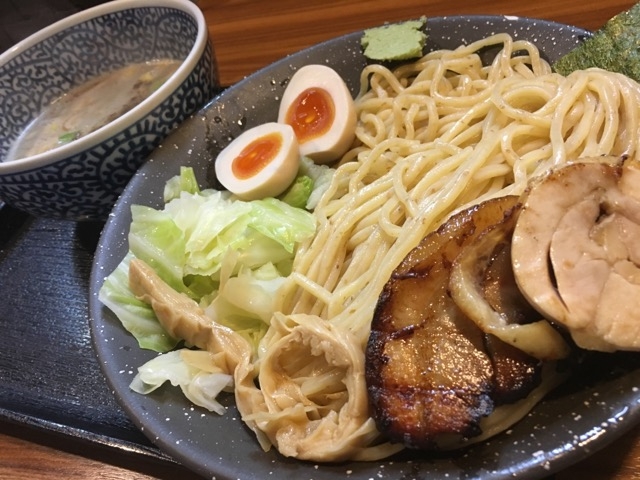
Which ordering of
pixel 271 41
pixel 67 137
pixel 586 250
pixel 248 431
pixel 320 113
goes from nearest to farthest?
1. pixel 586 250
2. pixel 248 431
3. pixel 320 113
4. pixel 67 137
5. pixel 271 41

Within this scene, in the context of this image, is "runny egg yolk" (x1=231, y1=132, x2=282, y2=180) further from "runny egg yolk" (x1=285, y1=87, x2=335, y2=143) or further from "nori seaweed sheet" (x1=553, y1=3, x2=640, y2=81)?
"nori seaweed sheet" (x1=553, y1=3, x2=640, y2=81)

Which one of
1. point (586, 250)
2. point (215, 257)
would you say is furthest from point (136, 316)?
point (586, 250)

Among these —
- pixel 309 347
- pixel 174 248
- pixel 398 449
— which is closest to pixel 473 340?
pixel 398 449

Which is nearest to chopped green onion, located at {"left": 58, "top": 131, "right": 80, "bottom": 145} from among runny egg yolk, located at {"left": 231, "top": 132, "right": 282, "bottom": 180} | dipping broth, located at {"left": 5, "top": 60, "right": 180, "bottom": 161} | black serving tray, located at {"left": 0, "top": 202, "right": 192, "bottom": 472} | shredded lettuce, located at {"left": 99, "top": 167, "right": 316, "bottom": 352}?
dipping broth, located at {"left": 5, "top": 60, "right": 180, "bottom": 161}

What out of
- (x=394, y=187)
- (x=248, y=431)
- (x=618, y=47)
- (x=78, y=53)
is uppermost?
(x=618, y=47)

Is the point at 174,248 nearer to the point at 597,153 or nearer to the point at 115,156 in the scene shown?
the point at 115,156

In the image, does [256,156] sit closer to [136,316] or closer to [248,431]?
[136,316]
